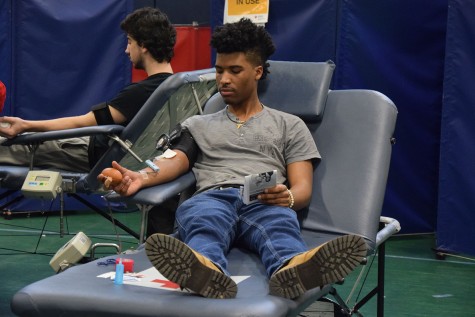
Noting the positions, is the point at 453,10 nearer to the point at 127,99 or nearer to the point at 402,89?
the point at 402,89

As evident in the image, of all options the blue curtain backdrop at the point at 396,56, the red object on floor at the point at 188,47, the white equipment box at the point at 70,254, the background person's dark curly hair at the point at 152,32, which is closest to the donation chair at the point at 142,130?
the background person's dark curly hair at the point at 152,32

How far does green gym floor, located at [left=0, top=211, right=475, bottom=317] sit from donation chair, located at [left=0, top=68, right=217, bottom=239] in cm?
32

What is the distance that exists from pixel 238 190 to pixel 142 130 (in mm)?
842

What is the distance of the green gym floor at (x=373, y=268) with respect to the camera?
3803 mm

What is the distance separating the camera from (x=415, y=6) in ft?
17.4

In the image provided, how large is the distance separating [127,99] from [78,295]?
70.2 inches

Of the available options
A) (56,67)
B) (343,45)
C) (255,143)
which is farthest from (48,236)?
(255,143)

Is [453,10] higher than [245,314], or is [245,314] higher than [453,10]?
[453,10]

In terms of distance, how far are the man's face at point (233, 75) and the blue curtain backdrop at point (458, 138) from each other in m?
2.02

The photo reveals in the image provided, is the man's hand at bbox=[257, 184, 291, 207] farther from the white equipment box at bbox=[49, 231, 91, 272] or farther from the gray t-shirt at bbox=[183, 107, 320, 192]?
the white equipment box at bbox=[49, 231, 91, 272]

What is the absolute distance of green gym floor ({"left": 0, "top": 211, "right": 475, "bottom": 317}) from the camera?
380 cm

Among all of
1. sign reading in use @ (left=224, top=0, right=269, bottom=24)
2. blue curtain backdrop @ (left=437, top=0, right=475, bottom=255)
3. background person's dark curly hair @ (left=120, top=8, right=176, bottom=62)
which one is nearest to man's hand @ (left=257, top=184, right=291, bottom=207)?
background person's dark curly hair @ (left=120, top=8, right=176, bottom=62)

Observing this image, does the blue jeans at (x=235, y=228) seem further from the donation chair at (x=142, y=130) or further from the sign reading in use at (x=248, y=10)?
the sign reading in use at (x=248, y=10)

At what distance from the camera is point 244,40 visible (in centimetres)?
305
